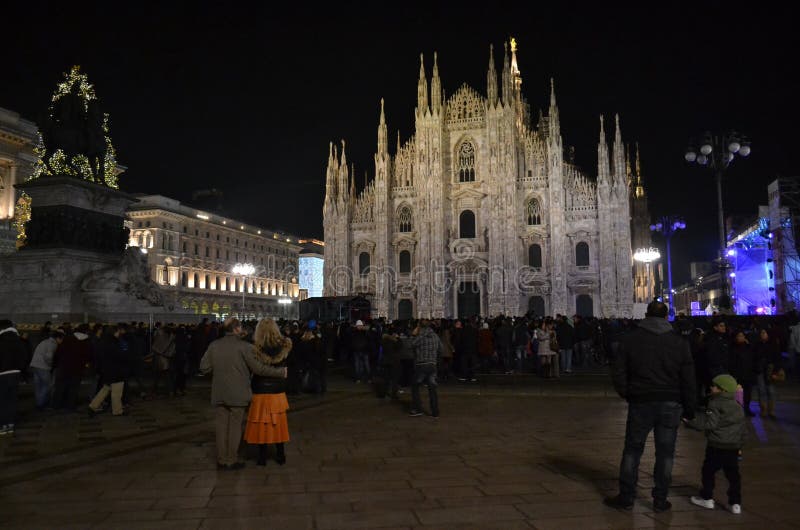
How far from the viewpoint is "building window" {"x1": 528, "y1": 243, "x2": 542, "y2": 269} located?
151ft

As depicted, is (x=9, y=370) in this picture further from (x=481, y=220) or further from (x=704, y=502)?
(x=481, y=220)

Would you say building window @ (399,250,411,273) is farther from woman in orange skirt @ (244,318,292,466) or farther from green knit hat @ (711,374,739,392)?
green knit hat @ (711,374,739,392)

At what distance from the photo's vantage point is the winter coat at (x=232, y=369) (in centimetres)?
634

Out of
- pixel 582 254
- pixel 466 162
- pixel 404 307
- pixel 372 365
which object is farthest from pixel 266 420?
pixel 466 162

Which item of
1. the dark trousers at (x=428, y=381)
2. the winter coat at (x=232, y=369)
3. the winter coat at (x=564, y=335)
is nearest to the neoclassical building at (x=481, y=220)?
the winter coat at (x=564, y=335)

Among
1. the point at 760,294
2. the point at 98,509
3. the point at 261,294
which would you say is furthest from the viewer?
the point at 261,294

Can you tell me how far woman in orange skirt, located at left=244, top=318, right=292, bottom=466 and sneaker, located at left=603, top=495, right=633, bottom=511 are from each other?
3309 mm

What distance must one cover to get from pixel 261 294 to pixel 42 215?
5484 cm

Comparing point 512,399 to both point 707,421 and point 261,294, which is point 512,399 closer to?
point 707,421

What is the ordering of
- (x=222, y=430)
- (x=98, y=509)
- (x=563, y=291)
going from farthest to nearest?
1. (x=563, y=291)
2. (x=222, y=430)
3. (x=98, y=509)

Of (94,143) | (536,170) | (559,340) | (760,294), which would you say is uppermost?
(536,170)

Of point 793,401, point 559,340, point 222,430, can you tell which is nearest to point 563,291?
point 559,340

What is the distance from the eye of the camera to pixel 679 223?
23594 mm

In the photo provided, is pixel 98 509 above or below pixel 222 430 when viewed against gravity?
below
